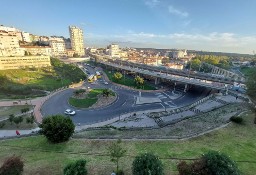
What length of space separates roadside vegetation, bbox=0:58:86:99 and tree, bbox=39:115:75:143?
49545 mm

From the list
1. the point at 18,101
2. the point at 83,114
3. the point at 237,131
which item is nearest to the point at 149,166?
the point at 237,131

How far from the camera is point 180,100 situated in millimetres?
68250

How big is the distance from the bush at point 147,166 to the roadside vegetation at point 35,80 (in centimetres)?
6609

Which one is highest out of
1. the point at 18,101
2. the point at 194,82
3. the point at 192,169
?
the point at 192,169

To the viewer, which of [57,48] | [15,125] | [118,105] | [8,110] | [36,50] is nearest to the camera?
[15,125]

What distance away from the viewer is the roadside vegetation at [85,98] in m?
59.1

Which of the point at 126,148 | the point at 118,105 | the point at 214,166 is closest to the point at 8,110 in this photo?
the point at 118,105

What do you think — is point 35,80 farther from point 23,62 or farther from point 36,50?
point 36,50

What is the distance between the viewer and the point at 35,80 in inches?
3381

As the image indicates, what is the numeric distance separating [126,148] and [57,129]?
10.8 metres

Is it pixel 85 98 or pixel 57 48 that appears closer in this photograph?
pixel 85 98

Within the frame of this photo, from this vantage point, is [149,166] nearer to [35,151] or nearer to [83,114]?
[35,151]

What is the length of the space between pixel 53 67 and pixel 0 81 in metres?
37.9

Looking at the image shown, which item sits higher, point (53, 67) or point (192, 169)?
point (192, 169)
